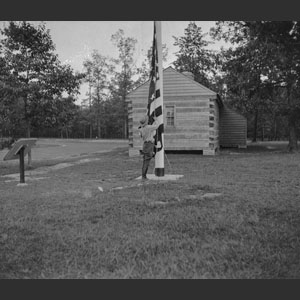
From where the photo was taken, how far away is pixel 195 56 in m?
43.9

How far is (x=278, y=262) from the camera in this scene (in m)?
3.91

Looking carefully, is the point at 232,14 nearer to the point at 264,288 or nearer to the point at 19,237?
the point at 264,288

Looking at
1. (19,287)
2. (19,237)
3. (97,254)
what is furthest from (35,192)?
(19,287)

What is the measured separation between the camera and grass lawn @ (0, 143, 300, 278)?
380 cm

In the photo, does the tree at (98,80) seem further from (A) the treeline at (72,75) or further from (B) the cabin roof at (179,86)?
(B) the cabin roof at (179,86)

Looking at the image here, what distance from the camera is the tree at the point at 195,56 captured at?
4316 cm

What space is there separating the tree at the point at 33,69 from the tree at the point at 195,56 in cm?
2896

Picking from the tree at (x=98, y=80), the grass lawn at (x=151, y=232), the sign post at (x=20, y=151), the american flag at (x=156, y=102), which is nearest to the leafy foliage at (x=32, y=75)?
the sign post at (x=20, y=151)

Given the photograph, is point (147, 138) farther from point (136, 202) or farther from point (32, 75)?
point (32, 75)

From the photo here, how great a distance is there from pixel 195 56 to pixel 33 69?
31374 millimetres

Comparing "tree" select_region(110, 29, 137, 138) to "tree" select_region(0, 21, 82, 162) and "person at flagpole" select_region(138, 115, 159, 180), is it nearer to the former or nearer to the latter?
"tree" select_region(0, 21, 82, 162)

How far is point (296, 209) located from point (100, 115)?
46729 millimetres

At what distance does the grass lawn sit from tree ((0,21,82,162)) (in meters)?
6.99

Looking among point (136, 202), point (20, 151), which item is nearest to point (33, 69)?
point (20, 151)
